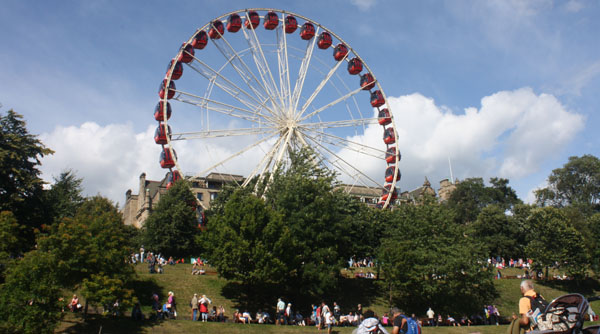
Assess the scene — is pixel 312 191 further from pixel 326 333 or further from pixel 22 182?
pixel 22 182

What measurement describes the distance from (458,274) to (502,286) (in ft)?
40.6

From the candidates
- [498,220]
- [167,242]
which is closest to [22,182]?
[167,242]

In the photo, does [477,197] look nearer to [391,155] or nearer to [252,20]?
[391,155]

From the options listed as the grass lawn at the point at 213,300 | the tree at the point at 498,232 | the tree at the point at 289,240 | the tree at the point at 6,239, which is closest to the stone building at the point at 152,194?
the tree at the point at 289,240

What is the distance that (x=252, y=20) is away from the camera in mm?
48281

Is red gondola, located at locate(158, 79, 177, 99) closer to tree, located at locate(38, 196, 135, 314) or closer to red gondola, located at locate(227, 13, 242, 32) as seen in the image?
red gondola, located at locate(227, 13, 242, 32)

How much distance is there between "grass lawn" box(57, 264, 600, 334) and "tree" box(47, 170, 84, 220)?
1804 cm

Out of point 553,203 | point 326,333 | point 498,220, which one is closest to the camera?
point 326,333

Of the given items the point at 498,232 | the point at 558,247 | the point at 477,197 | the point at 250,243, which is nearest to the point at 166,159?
the point at 250,243

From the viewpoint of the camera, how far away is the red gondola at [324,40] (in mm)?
50719

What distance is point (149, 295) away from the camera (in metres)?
33.5

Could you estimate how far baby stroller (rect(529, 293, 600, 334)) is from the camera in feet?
24.5

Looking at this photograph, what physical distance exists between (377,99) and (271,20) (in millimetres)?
13979

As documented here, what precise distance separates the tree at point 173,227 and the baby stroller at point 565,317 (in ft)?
140
